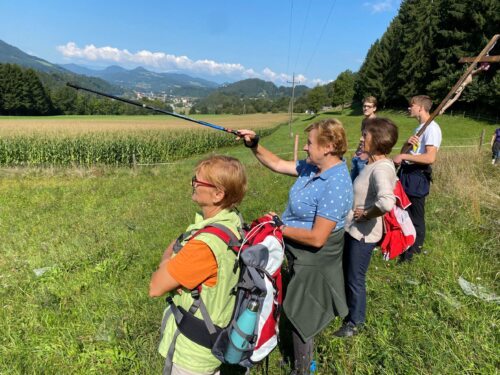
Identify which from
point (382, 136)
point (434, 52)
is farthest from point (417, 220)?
point (434, 52)

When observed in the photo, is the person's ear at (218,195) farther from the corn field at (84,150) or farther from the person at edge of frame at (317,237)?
the corn field at (84,150)

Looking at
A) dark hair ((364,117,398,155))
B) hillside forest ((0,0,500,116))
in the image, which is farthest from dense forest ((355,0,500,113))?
dark hair ((364,117,398,155))

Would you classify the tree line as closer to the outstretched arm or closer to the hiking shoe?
the outstretched arm

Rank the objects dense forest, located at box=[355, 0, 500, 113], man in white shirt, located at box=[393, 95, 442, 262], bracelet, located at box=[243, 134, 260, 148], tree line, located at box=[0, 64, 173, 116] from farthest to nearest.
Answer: tree line, located at box=[0, 64, 173, 116]
dense forest, located at box=[355, 0, 500, 113]
man in white shirt, located at box=[393, 95, 442, 262]
bracelet, located at box=[243, 134, 260, 148]

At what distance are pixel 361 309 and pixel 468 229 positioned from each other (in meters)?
3.53

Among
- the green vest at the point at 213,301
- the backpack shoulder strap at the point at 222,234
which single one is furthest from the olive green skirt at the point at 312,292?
the backpack shoulder strap at the point at 222,234

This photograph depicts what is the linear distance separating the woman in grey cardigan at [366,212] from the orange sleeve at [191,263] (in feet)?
5.60

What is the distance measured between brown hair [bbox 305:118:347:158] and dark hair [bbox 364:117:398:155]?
25.4 inches

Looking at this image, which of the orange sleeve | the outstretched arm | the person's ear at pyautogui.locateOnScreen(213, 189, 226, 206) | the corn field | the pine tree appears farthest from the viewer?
the pine tree

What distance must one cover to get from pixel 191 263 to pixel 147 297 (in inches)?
104

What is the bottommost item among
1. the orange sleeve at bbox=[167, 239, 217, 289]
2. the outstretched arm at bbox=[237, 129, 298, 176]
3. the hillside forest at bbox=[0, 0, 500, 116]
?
the orange sleeve at bbox=[167, 239, 217, 289]

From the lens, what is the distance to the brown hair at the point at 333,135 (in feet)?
8.05

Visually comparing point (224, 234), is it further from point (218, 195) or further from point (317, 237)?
point (317, 237)

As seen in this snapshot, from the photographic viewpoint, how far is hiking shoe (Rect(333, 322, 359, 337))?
129 inches
